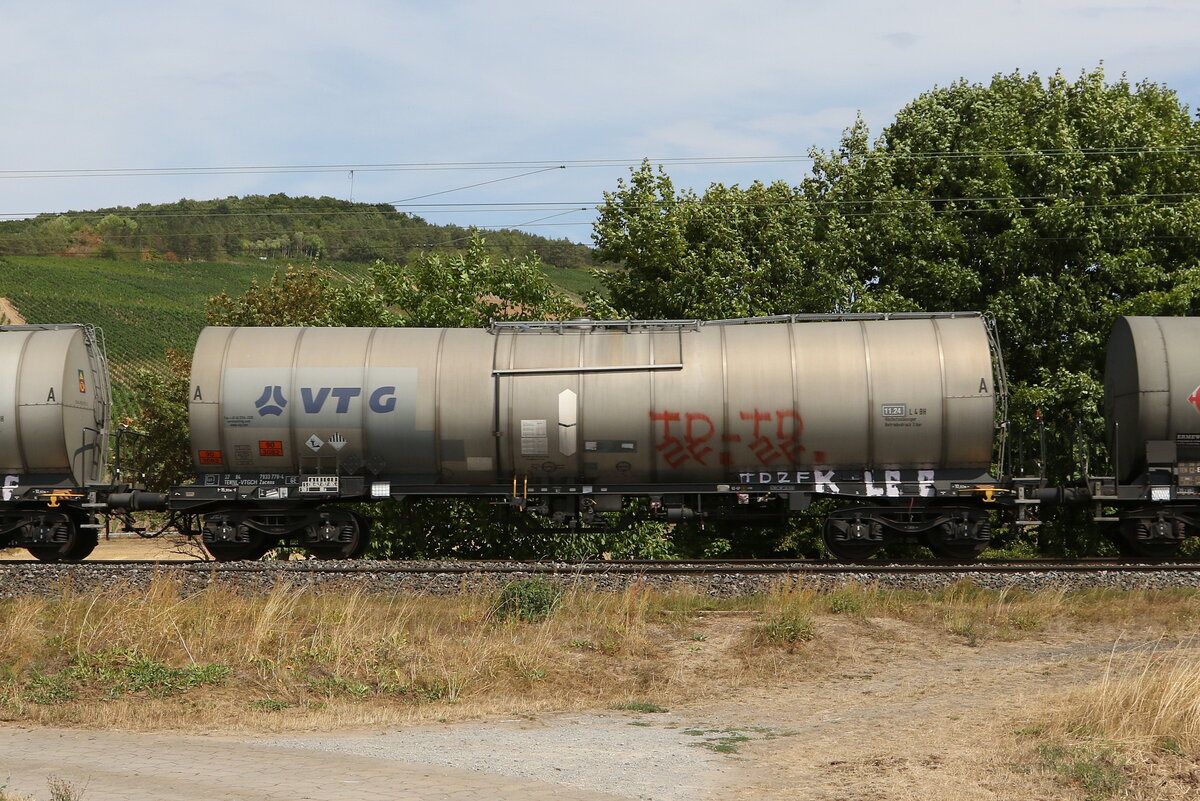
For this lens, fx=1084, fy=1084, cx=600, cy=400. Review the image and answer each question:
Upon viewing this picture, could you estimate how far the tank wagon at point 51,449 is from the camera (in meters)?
18.2

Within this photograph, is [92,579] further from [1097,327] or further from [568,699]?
[1097,327]

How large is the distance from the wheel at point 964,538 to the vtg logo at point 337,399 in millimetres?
9576

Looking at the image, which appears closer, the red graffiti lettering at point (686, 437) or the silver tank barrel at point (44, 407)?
the red graffiti lettering at point (686, 437)

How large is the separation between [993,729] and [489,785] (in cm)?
490

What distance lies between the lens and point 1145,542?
731 inches

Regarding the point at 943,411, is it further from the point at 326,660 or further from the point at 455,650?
the point at 326,660

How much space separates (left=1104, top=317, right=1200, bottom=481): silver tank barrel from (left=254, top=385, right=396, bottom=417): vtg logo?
12.5m

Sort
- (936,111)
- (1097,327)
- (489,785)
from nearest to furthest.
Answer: (489,785), (1097,327), (936,111)

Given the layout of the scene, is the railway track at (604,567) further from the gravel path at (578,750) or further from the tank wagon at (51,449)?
the gravel path at (578,750)

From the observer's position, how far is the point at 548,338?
18484 millimetres

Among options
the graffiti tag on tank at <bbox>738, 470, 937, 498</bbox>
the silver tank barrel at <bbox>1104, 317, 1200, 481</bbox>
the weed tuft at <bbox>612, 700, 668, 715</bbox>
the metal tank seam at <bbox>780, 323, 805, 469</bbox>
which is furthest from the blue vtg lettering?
the silver tank barrel at <bbox>1104, 317, 1200, 481</bbox>

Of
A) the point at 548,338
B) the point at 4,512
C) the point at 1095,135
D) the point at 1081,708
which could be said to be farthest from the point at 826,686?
the point at 1095,135

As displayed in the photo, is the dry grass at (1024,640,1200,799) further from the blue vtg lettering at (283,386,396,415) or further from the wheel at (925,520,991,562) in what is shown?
the blue vtg lettering at (283,386,396,415)

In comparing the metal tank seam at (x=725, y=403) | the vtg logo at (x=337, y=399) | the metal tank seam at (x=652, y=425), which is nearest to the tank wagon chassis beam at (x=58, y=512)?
the vtg logo at (x=337, y=399)
